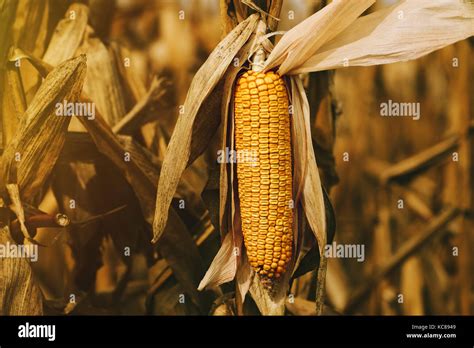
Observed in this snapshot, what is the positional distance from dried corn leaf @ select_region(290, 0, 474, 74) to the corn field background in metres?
0.22

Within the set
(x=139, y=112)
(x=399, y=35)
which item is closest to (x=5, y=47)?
(x=139, y=112)

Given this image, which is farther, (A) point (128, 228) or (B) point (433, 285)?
(B) point (433, 285)

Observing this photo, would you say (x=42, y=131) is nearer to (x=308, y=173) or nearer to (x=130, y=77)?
(x=130, y=77)

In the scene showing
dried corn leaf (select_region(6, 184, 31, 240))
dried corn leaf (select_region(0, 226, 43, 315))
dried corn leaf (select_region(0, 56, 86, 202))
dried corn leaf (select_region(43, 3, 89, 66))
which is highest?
dried corn leaf (select_region(43, 3, 89, 66))

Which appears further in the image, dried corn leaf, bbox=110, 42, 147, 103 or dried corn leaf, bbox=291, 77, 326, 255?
dried corn leaf, bbox=110, 42, 147, 103

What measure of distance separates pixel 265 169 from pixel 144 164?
0.41m

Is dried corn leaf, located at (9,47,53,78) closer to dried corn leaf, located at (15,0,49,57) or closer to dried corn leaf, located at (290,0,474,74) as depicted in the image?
dried corn leaf, located at (15,0,49,57)

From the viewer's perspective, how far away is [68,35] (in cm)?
185

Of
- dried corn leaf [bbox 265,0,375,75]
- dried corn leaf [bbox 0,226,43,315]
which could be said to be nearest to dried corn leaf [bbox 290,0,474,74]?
dried corn leaf [bbox 265,0,375,75]

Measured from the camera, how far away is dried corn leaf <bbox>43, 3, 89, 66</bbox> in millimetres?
1829

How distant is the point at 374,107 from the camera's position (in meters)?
2.16

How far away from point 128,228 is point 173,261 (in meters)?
0.18
